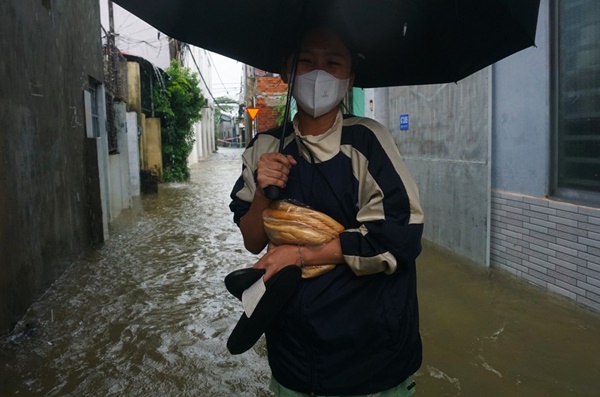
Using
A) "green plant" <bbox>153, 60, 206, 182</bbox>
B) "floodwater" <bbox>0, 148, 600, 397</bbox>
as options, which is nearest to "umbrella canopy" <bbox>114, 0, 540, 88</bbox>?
"floodwater" <bbox>0, 148, 600, 397</bbox>

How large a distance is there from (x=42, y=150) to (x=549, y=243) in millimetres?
4903

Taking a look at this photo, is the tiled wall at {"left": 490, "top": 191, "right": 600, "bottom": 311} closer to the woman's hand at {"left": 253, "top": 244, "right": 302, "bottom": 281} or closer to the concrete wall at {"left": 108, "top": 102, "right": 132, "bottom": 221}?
the woman's hand at {"left": 253, "top": 244, "right": 302, "bottom": 281}

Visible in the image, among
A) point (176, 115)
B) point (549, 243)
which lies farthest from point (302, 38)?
point (176, 115)

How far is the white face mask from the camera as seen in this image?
1.77 m

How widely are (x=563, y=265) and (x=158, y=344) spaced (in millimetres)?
3379

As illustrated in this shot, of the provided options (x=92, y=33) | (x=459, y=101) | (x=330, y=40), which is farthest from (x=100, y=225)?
(x=330, y=40)

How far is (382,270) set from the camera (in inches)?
64.4

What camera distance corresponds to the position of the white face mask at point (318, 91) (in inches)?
69.6

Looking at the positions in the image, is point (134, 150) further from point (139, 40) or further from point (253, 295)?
point (253, 295)

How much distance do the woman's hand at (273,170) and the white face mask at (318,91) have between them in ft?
0.73

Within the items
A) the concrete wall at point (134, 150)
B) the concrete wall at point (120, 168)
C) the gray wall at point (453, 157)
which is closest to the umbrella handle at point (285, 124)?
the gray wall at point (453, 157)

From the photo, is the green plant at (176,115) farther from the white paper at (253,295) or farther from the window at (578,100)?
the white paper at (253,295)

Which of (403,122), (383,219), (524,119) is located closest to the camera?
(383,219)

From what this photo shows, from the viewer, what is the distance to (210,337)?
411 cm
